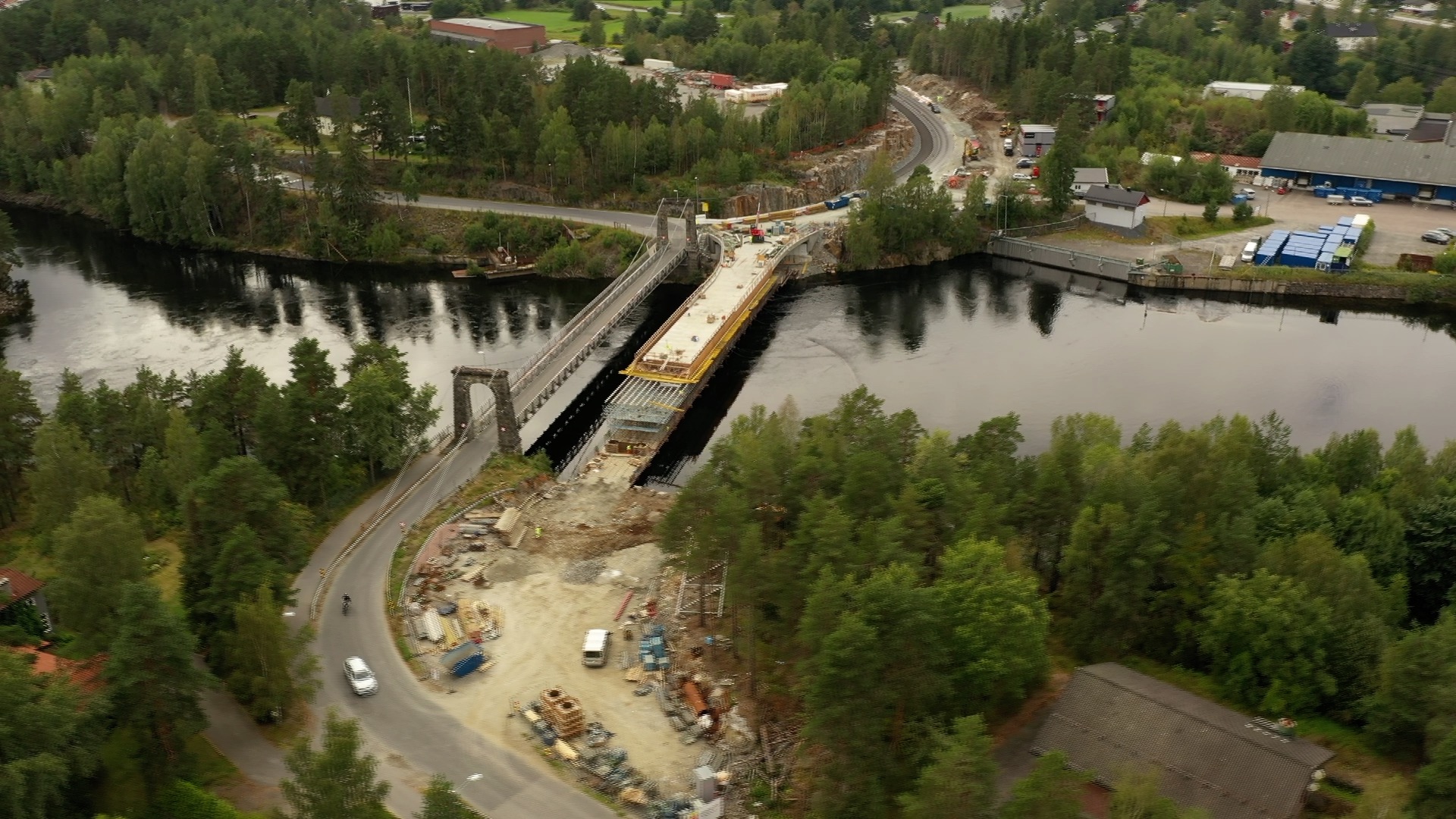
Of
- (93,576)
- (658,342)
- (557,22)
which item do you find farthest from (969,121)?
(93,576)

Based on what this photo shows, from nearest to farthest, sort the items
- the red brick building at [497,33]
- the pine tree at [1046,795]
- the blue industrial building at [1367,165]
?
the pine tree at [1046,795] < the blue industrial building at [1367,165] < the red brick building at [497,33]

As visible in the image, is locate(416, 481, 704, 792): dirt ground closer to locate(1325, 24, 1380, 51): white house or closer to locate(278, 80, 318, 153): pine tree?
locate(278, 80, 318, 153): pine tree

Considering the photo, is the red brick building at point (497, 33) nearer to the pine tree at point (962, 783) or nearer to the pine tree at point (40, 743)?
the pine tree at point (40, 743)

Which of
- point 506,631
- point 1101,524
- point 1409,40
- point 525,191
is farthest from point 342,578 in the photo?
point 1409,40

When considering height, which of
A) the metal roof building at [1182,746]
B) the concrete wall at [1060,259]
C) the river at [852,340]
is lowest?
the river at [852,340]

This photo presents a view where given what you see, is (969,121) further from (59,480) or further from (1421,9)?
(59,480)

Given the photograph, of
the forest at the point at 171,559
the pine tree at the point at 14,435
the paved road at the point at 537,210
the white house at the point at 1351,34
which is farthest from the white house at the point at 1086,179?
the pine tree at the point at 14,435
